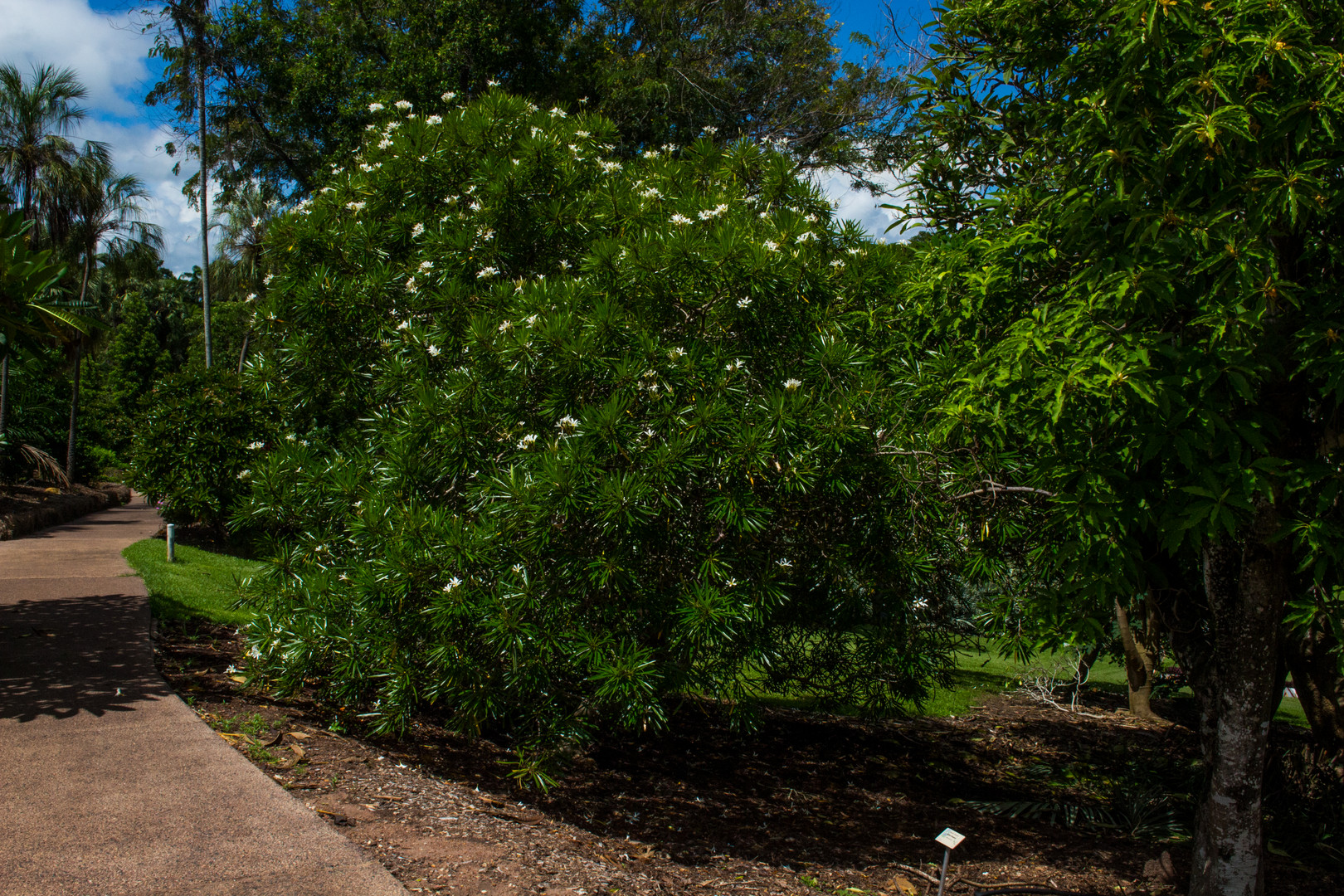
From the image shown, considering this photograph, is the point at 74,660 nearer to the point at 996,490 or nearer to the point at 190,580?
the point at 190,580

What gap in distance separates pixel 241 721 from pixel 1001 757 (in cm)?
703

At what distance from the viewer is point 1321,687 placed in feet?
20.1

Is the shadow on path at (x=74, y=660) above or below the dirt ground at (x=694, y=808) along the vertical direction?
above

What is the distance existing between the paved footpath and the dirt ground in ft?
0.82

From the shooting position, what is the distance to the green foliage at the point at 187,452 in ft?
34.9

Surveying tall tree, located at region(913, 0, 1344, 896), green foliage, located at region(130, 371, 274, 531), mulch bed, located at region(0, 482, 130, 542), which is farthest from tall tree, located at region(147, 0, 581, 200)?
tall tree, located at region(913, 0, 1344, 896)

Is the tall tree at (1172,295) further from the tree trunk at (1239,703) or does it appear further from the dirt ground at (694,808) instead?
the dirt ground at (694,808)

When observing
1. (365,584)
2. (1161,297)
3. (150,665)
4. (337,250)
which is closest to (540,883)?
(365,584)

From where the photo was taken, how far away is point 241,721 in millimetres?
5223

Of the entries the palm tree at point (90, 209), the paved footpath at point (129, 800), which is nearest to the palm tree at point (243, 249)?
the palm tree at point (90, 209)

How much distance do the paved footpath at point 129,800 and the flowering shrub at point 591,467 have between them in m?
0.86

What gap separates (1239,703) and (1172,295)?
2700 mm

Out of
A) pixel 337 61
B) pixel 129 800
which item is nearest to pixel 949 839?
pixel 129 800

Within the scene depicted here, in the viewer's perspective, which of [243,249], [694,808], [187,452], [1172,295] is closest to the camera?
[1172,295]
